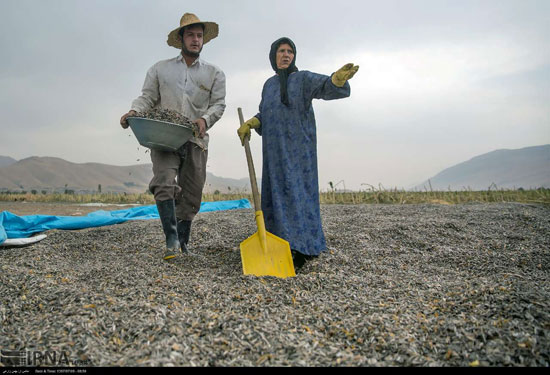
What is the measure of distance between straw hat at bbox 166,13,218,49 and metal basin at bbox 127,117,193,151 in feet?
3.00

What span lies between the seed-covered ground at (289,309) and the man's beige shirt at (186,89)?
1.13 metres

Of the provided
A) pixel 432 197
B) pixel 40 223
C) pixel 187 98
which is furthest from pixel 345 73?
pixel 432 197

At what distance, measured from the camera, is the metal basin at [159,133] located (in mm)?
2328

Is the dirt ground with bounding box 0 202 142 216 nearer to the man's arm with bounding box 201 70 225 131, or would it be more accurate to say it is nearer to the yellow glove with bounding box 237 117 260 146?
the man's arm with bounding box 201 70 225 131

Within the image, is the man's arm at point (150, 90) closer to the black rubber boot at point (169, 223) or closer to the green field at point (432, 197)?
the black rubber boot at point (169, 223)

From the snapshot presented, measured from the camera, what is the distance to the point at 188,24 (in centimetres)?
277

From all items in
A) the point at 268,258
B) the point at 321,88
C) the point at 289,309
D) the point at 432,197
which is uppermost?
the point at 321,88

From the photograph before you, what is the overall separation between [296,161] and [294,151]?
7 centimetres

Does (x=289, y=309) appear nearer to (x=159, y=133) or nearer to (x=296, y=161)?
(x=296, y=161)

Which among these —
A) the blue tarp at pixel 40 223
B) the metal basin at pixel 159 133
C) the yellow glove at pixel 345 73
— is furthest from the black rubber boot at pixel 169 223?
the blue tarp at pixel 40 223

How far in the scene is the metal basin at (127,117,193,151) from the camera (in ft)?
7.64

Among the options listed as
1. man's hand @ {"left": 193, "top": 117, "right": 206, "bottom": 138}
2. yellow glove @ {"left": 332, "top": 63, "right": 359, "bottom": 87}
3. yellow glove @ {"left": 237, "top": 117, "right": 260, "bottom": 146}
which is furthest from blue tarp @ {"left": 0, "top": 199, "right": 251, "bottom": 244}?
yellow glove @ {"left": 332, "top": 63, "right": 359, "bottom": 87}

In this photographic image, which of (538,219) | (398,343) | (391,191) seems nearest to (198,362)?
(398,343)

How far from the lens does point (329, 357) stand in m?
1.25
